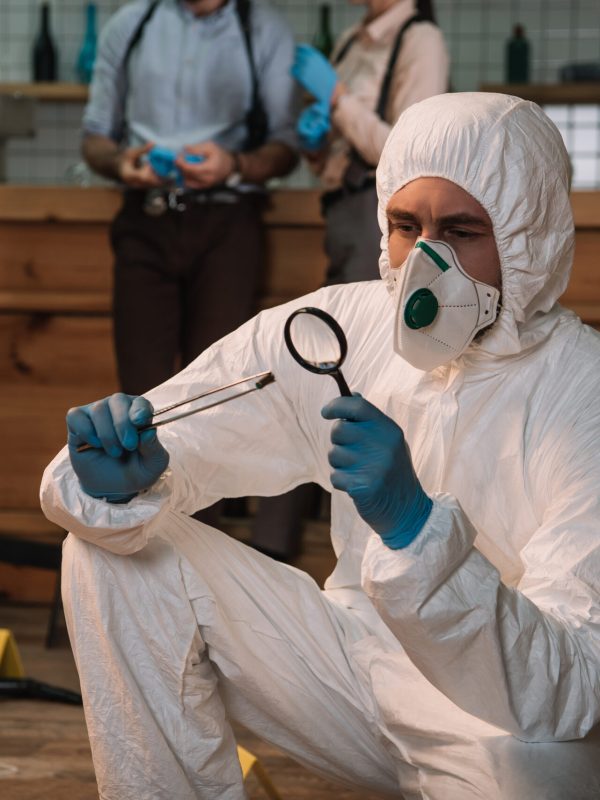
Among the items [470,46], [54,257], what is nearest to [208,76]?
[54,257]

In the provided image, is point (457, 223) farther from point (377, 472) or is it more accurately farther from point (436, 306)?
point (377, 472)

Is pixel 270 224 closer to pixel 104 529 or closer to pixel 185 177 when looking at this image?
pixel 185 177

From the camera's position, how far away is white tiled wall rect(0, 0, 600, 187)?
478 cm

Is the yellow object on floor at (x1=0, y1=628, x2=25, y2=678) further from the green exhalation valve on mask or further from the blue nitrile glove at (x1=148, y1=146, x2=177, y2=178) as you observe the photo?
the green exhalation valve on mask

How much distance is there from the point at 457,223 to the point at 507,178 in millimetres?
87

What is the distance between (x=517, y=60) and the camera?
461cm

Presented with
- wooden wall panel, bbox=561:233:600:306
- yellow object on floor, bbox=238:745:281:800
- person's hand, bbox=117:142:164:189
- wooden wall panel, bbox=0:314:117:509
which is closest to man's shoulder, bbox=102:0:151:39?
person's hand, bbox=117:142:164:189

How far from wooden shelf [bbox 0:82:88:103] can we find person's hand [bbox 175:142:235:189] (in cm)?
196

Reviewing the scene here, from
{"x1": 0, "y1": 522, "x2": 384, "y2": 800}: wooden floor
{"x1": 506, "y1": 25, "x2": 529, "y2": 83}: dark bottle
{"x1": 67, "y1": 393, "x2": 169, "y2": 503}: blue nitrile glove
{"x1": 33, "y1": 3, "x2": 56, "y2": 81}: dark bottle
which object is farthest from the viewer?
{"x1": 33, "y1": 3, "x2": 56, "y2": 81}: dark bottle

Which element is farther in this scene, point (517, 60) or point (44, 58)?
point (44, 58)

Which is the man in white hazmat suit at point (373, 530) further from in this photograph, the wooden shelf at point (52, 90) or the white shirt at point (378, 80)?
the wooden shelf at point (52, 90)

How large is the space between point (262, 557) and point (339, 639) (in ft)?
0.50

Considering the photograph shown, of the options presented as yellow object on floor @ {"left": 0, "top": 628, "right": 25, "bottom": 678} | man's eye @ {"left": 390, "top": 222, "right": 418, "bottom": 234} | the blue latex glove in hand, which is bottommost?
yellow object on floor @ {"left": 0, "top": 628, "right": 25, "bottom": 678}

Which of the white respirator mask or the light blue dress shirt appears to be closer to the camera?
the white respirator mask
